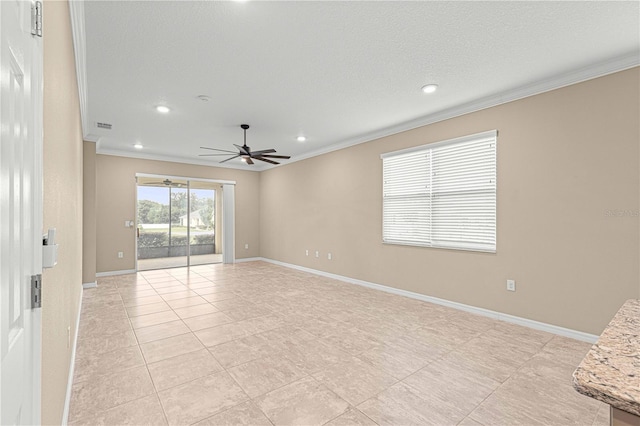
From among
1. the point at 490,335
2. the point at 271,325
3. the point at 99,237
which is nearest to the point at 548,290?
the point at 490,335

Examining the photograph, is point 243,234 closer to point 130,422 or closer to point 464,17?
point 130,422

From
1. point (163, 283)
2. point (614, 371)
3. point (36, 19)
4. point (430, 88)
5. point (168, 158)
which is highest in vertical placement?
point (430, 88)

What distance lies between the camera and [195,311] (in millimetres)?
4023

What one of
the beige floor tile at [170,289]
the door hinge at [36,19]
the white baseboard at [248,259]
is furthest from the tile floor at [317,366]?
the white baseboard at [248,259]

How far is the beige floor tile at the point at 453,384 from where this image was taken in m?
2.09

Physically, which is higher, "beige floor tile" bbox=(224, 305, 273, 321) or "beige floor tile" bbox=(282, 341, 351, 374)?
"beige floor tile" bbox=(282, 341, 351, 374)

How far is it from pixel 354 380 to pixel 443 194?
292 centimetres

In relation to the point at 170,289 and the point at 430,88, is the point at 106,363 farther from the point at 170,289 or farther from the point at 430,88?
the point at 430,88

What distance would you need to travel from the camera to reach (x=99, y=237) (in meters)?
6.20

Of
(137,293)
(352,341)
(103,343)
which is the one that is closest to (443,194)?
(352,341)

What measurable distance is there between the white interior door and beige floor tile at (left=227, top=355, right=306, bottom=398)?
1.51m

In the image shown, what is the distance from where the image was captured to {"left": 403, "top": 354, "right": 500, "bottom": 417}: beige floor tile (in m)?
2.09

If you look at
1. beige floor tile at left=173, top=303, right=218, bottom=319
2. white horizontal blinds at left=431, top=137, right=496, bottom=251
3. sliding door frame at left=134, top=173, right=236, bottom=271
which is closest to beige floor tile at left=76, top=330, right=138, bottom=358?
beige floor tile at left=173, top=303, right=218, bottom=319

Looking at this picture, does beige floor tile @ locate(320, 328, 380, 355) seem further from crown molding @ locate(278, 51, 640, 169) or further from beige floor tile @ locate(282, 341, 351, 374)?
crown molding @ locate(278, 51, 640, 169)
